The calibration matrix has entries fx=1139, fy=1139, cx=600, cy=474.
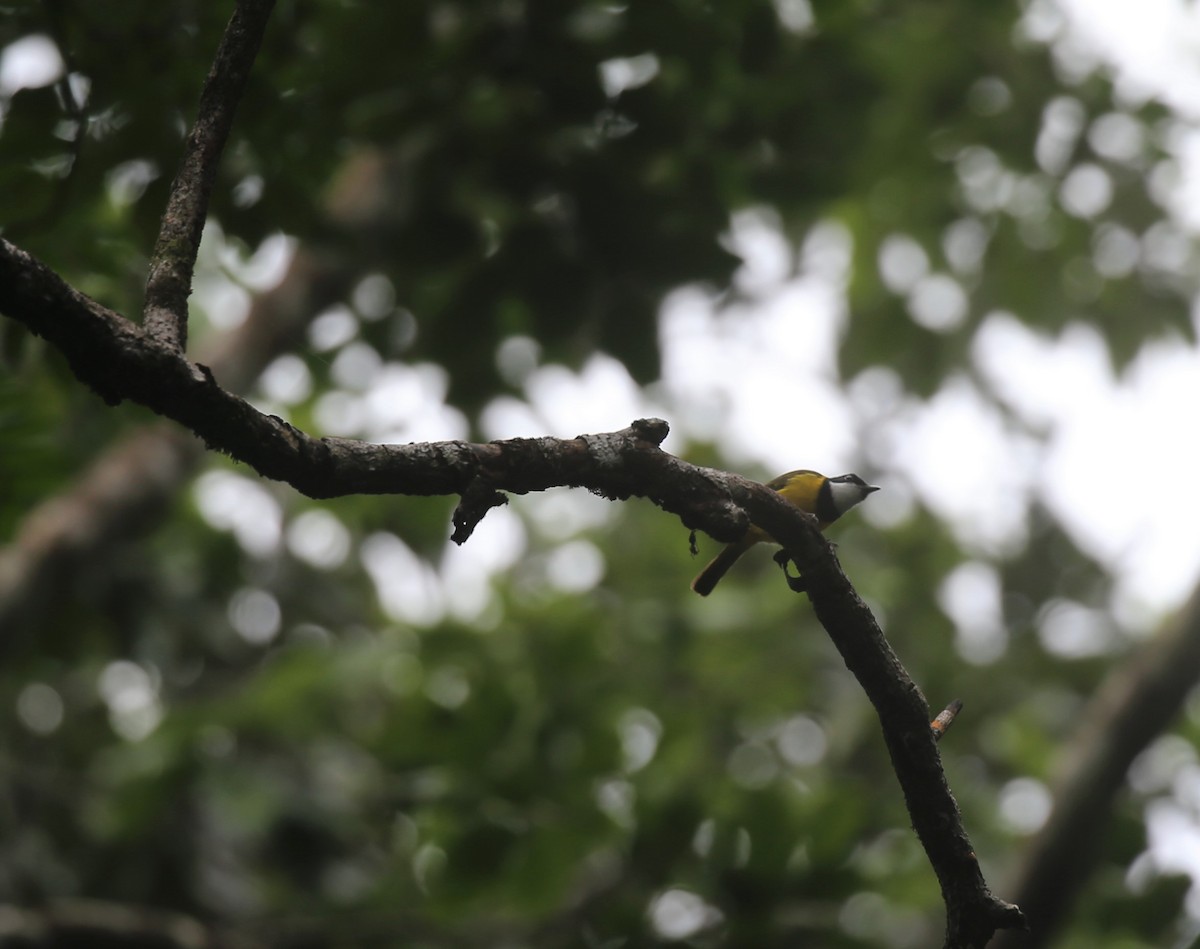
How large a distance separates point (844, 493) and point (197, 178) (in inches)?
102

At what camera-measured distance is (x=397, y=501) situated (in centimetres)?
727

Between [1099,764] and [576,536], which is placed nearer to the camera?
[1099,764]

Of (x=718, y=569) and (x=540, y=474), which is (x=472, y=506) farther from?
(x=718, y=569)

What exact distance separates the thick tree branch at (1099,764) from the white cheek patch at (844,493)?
191 centimetres

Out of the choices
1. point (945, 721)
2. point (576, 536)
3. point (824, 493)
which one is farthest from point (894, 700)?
point (576, 536)

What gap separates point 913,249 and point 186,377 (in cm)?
603

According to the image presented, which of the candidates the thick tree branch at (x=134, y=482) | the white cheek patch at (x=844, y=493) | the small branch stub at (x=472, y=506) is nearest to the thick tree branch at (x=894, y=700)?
the small branch stub at (x=472, y=506)

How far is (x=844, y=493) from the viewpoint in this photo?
152 inches

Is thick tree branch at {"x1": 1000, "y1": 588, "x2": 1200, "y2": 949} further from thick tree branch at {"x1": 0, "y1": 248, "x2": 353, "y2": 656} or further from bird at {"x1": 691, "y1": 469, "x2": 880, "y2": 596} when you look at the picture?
thick tree branch at {"x1": 0, "y1": 248, "x2": 353, "y2": 656}

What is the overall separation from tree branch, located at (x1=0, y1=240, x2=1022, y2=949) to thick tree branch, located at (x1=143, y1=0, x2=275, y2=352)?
0.42ft

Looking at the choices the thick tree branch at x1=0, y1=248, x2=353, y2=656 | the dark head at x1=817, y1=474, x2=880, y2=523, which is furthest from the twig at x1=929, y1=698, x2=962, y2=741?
the thick tree branch at x1=0, y1=248, x2=353, y2=656

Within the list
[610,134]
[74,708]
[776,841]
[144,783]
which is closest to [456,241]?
[610,134]

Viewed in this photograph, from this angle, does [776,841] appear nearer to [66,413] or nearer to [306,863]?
[306,863]

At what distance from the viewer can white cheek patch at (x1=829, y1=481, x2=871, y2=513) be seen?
3811mm
